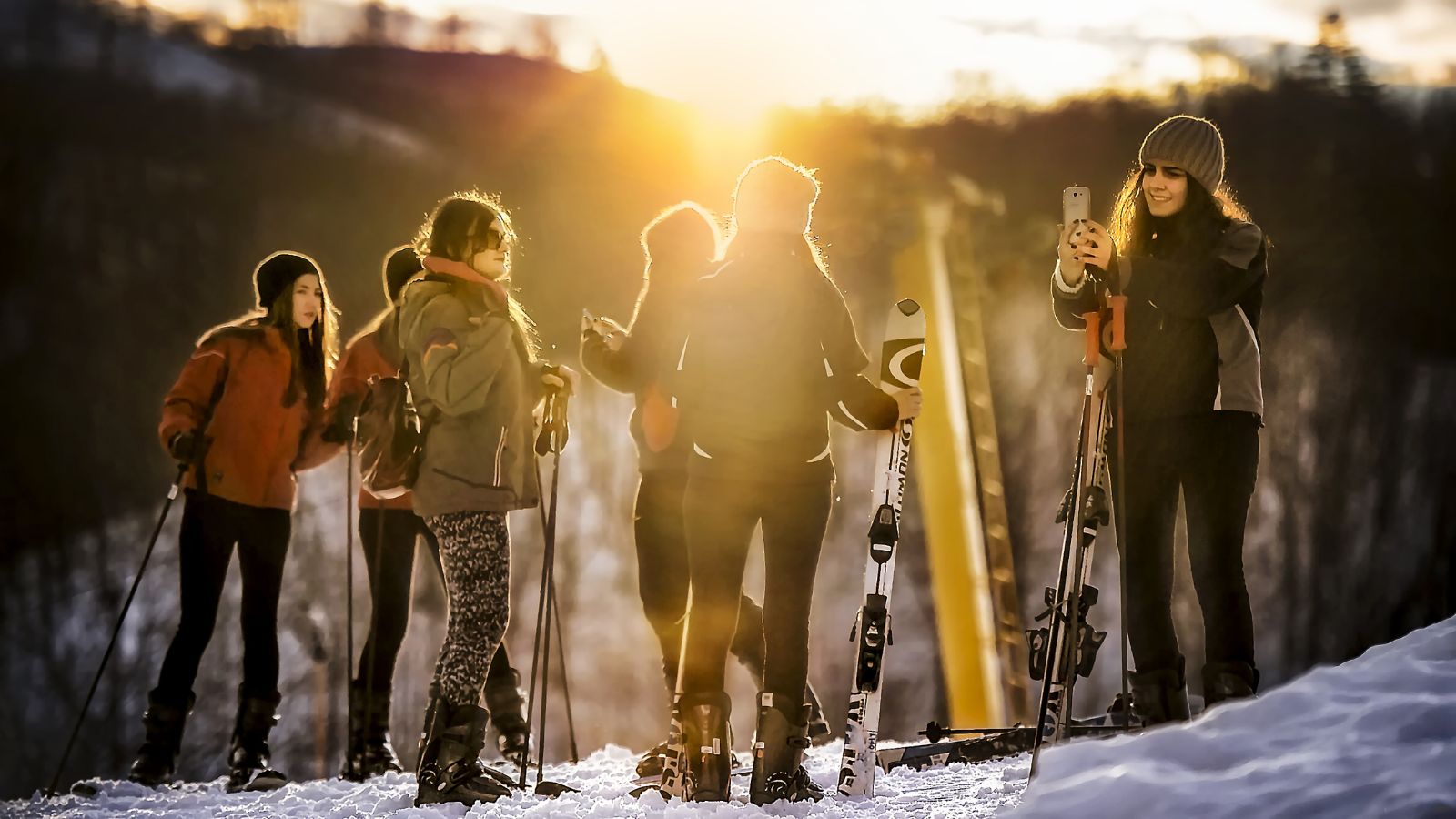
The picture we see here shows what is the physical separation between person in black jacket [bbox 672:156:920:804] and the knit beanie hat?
1.53 m

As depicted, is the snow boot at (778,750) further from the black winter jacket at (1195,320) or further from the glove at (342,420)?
the glove at (342,420)

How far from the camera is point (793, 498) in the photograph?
3.24 meters

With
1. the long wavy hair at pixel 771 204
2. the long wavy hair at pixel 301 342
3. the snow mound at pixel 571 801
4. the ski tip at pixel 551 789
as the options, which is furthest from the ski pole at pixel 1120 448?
the long wavy hair at pixel 301 342

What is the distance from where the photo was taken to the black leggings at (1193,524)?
10.8ft

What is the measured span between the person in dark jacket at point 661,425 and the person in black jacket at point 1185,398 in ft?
3.31

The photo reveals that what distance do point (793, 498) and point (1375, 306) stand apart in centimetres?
584

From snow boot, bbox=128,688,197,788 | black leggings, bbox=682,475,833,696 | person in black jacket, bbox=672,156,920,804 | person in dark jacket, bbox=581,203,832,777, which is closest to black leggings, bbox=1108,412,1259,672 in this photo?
person in black jacket, bbox=672,156,920,804

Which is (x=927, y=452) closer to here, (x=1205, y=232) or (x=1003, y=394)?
(x=1003, y=394)

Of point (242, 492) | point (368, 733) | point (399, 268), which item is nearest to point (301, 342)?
point (399, 268)

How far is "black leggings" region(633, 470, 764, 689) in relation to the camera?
12.5 ft

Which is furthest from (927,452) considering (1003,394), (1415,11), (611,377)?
(611,377)

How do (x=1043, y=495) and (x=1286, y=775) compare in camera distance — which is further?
(x=1043, y=495)

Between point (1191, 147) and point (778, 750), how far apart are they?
195 centimetres

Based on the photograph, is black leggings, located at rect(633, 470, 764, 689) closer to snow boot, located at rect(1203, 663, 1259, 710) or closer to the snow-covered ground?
the snow-covered ground
